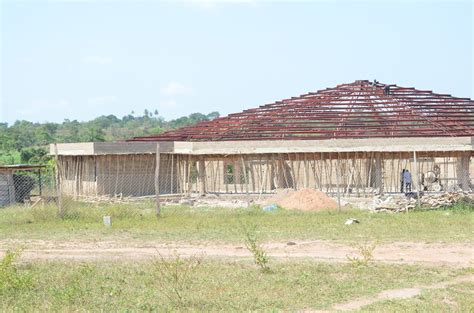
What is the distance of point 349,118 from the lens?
3039 centimetres

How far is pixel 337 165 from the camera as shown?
27438 mm

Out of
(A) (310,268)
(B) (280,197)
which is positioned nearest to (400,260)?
(A) (310,268)

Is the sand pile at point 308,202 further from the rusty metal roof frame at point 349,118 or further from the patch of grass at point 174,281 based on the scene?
the patch of grass at point 174,281

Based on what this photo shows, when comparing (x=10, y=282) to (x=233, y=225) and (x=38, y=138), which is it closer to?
(x=233, y=225)

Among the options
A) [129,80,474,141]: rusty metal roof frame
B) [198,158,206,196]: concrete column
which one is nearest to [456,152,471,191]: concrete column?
[129,80,474,141]: rusty metal roof frame

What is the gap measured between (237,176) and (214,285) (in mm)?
17984

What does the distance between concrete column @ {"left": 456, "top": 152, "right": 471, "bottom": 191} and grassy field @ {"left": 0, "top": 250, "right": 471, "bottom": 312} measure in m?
15.0

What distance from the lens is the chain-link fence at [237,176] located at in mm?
26969

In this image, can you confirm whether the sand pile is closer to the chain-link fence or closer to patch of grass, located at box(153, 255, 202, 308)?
the chain-link fence

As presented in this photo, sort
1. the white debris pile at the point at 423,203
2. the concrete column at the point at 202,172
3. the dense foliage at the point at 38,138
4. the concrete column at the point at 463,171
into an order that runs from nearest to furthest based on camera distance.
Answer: the white debris pile at the point at 423,203, the concrete column at the point at 463,171, the concrete column at the point at 202,172, the dense foliage at the point at 38,138

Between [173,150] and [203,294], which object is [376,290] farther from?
[173,150]

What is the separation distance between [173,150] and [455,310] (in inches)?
826

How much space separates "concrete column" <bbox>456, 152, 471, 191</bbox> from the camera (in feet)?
87.2

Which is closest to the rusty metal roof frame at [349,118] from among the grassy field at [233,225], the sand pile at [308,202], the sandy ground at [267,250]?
the sand pile at [308,202]
